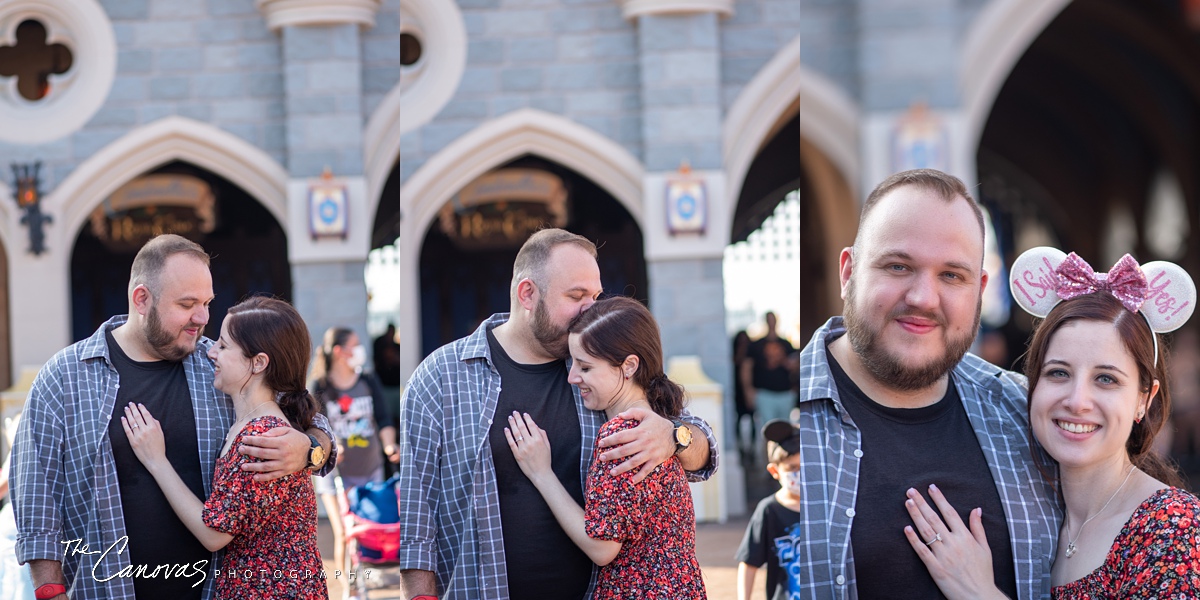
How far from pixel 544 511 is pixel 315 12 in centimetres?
140

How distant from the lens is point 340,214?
275cm

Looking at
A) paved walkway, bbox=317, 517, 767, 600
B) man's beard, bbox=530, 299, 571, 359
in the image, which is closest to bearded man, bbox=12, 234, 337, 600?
paved walkway, bbox=317, 517, 767, 600

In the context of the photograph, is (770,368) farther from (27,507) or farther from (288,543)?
(27,507)

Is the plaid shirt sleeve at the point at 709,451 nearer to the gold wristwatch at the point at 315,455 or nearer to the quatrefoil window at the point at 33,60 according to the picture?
the gold wristwatch at the point at 315,455

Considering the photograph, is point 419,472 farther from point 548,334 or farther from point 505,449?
point 548,334

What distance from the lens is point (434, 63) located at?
98.2 inches

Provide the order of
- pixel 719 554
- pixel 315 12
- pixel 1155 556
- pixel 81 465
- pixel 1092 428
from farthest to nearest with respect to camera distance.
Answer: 1. pixel 315 12
2. pixel 719 554
3. pixel 81 465
4. pixel 1092 428
5. pixel 1155 556

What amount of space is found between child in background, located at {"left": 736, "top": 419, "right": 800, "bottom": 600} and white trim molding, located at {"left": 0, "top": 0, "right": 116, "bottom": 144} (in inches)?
74.3

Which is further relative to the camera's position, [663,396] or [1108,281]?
[663,396]

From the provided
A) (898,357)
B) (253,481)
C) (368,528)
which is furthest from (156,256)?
(898,357)

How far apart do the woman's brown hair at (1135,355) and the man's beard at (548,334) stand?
37.7 inches

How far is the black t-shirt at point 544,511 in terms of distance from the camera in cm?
229

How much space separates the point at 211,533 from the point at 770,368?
1.36 m

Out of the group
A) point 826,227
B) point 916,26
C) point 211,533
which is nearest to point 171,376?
point 211,533
